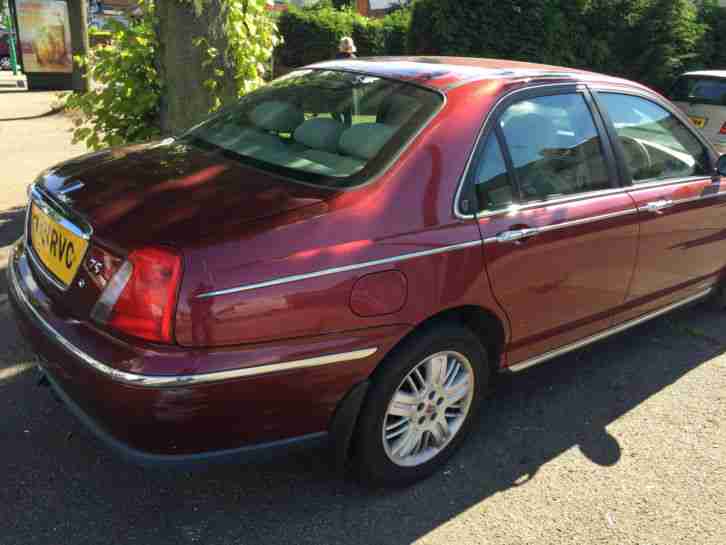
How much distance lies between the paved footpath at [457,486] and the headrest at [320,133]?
1.35 meters

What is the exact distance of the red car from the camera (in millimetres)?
2119

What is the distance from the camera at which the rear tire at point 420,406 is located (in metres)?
2.51

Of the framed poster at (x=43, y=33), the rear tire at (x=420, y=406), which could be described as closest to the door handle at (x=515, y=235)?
the rear tire at (x=420, y=406)

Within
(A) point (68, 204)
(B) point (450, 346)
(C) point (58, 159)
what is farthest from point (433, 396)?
(C) point (58, 159)

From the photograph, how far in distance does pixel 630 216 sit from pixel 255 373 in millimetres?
2150

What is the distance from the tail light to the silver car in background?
8794 millimetres

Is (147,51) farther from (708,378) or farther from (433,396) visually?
(708,378)

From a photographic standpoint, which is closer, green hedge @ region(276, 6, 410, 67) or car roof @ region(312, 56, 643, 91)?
car roof @ region(312, 56, 643, 91)

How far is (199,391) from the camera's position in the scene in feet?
6.80

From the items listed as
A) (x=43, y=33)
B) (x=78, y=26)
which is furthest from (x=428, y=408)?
(x=43, y=33)

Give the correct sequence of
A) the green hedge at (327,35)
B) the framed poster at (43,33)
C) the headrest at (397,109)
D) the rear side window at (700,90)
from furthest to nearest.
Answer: the green hedge at (327,35), the framed poster at (43,33), the rear side window at (700,90), the headrest at (397,109)

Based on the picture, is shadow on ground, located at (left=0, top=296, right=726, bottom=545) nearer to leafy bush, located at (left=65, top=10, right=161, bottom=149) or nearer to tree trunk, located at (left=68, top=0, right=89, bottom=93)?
leafy bush, located at (left=65, top=10, right=161, bottom=149)

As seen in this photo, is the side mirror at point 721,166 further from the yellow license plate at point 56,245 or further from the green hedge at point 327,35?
the green hedge at point 327,35

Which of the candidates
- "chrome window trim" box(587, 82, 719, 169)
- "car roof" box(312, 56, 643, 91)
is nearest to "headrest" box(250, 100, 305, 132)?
"car roof" box(312, 56, 643, 91)
